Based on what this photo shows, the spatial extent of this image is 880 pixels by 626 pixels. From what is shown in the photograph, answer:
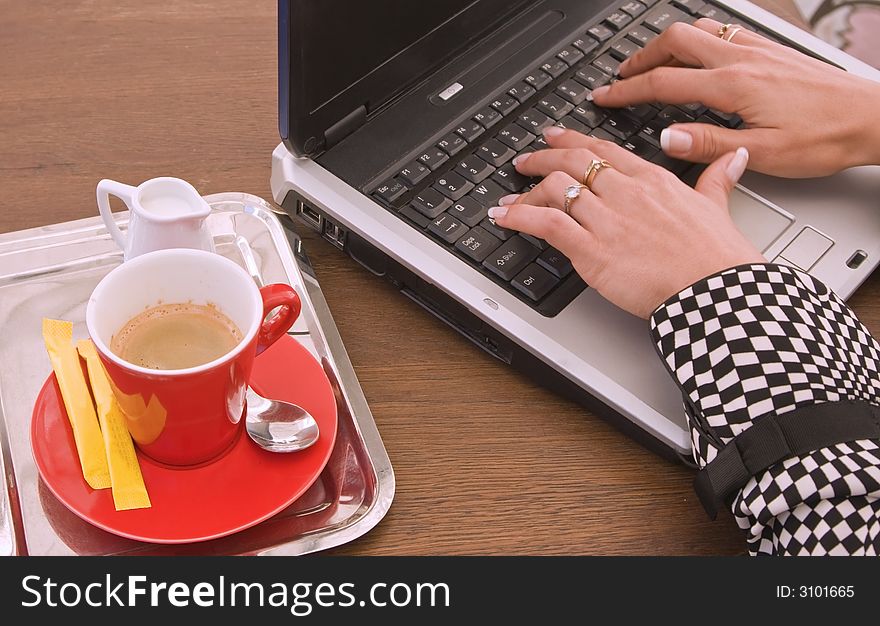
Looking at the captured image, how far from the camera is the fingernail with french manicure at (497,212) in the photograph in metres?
0.81

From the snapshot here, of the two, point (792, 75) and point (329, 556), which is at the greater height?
point (792, 75)

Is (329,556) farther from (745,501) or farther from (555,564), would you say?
(745,501)

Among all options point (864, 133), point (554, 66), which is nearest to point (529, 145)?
point (554, 66)

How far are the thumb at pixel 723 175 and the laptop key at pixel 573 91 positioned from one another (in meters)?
0.15

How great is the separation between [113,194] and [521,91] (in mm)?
417

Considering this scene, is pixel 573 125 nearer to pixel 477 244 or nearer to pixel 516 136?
pixel 516 136

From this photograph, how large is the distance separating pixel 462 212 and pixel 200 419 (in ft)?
1.00

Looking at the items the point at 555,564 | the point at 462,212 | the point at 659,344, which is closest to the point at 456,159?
the point at 462,212

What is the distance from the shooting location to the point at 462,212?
0.81 m

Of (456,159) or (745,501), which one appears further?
(456,159)

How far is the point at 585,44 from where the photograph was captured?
984mm

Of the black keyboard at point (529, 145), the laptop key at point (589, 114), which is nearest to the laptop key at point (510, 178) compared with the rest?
the black keyboard at point (529, 145)

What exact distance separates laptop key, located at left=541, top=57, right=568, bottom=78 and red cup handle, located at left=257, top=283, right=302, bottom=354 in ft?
1.41

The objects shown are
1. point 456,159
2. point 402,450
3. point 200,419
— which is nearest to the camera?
point 200,419
